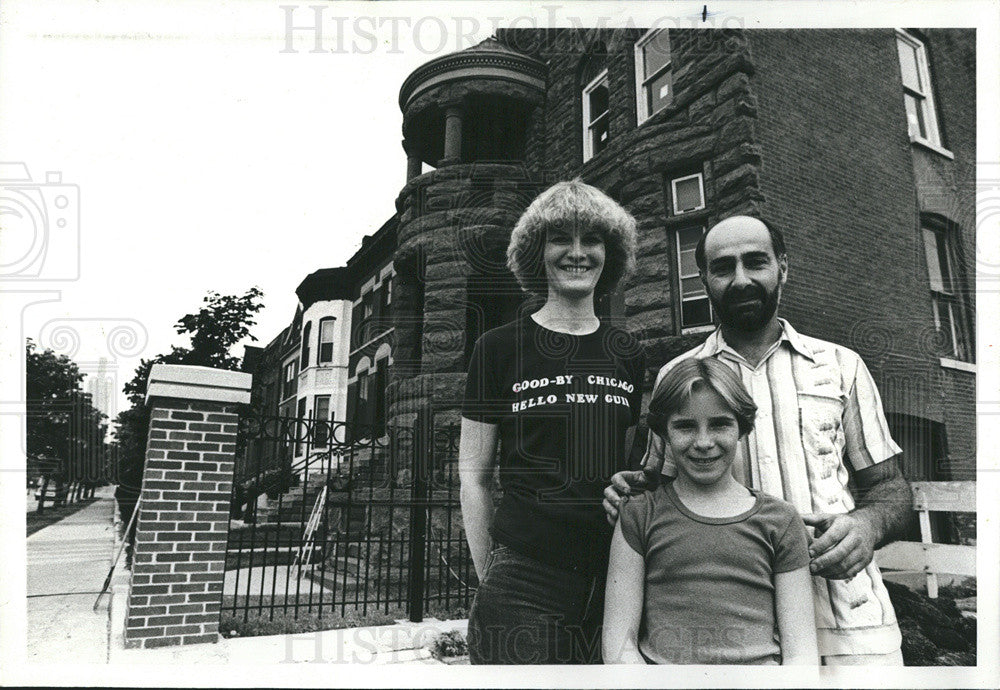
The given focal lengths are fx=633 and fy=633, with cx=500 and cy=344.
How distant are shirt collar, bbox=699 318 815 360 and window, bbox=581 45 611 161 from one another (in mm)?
2008

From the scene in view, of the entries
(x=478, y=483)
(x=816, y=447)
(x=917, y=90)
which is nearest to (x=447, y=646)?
(x=478, y=483)

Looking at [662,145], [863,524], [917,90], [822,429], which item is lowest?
[863,524]

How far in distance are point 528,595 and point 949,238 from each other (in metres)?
3.85

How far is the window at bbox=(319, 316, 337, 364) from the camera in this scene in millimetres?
4473

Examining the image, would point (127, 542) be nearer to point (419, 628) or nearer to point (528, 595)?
point (419, 628)

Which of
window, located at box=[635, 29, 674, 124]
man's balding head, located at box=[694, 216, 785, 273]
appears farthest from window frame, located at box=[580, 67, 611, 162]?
man's balding head, located at box=[694, 216, 785, 273]

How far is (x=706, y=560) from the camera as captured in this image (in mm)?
3111

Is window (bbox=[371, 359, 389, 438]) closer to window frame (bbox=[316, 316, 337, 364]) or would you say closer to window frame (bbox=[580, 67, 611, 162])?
window frame (bbox=[316, 316, 337, 364])

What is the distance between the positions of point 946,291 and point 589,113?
2.93 meters

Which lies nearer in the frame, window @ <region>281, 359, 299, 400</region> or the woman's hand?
the woman's hand

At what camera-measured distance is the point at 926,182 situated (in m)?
4.50

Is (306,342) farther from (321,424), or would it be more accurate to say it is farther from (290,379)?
(321,424)

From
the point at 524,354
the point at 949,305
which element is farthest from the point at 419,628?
the point at 949,305

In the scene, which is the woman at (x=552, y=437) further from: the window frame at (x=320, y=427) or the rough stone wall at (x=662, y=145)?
the window frame at (x=320, y=427)
